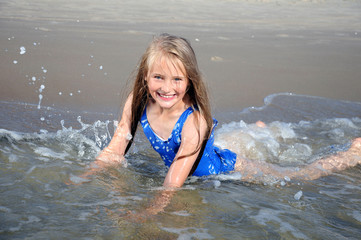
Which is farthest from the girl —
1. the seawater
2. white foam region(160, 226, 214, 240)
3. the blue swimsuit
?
white foam region(160, 226, 214, 240)

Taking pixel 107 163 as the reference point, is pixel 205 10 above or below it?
above

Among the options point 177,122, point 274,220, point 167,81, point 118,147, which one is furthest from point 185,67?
point 274,220

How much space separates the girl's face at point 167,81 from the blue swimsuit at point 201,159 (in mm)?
155

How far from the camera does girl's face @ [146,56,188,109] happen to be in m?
2.91

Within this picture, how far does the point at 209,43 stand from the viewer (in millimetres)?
8117

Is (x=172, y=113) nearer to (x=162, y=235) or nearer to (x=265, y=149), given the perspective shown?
(x=162, y=235)

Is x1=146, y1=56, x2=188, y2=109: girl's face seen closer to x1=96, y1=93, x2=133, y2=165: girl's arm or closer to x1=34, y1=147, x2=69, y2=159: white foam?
x1=96, y1=93, x2=133, y2=165: girl's arm

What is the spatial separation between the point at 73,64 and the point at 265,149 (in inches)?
124

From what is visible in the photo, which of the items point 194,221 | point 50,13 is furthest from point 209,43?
point 194,221

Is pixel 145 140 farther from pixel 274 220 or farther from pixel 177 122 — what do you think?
pixel 274 220

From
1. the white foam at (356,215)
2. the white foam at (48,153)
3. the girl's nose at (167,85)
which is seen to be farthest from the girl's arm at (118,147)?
the white foam at (356,215)

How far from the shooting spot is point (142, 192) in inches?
111

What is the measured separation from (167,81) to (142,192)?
729 millimetres

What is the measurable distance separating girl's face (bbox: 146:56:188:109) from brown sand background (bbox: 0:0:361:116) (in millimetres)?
1857
